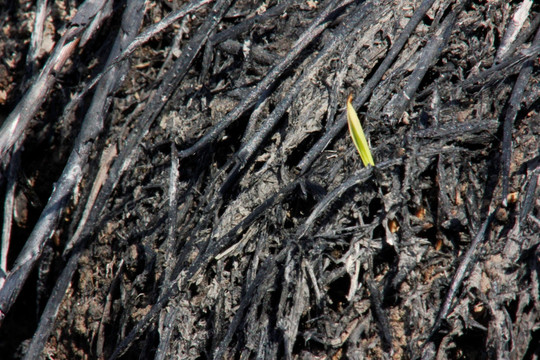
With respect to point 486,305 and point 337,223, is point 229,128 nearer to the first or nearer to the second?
point 337,223

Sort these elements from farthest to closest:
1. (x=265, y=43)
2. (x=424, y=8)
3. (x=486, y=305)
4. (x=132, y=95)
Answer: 1. (x=132, y=95)
2. (x=265, y=43)
3. (x=424, y=8)
4. (x=486, y=305)

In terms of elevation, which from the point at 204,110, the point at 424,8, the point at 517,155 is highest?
the point at 424,8

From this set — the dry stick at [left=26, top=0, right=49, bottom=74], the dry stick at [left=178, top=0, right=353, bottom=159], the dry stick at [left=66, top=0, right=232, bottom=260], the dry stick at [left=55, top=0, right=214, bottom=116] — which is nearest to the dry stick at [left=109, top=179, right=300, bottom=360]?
the dry stick at [left=178, top=0, right=353, bottom=159]

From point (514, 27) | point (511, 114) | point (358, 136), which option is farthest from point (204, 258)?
point (514, 27)

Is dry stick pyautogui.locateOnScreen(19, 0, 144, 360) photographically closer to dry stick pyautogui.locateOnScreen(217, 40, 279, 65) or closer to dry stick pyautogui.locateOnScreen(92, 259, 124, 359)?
dry stick pyautogui.locateOnScreen(92, 259, 124, 359)

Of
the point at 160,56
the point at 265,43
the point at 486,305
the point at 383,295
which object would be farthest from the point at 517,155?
the point at 160,56

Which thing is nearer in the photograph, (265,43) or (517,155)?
(517,155)
